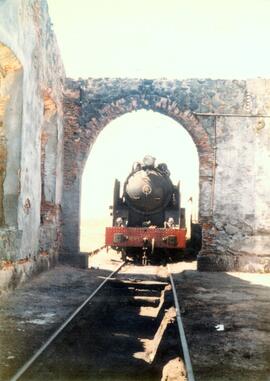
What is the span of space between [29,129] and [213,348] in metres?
5.13

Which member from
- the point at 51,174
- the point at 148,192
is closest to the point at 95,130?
the point at 51,174

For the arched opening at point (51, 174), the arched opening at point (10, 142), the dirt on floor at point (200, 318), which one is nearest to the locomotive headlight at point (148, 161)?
the arched opening at point (51, 174)

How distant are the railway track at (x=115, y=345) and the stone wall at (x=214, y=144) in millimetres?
4485

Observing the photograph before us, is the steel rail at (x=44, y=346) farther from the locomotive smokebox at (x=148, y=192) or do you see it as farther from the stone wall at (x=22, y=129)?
the locomotive smokebox at (x=148, y=192)

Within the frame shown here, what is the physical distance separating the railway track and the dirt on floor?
0.15 meters

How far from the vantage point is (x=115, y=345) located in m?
4.69

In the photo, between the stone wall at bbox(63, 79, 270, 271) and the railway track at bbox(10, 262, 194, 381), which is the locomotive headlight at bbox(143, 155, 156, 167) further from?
the railway track at bbox(10, 262, 194, 381)

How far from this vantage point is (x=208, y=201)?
37.4 ft

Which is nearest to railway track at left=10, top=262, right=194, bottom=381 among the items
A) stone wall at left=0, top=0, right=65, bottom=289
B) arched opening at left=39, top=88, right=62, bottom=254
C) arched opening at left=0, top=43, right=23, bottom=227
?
stone wall at left=0, top=0, right=65, bottom=289

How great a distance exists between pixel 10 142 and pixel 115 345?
392cm

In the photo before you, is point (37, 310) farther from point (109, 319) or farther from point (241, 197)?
point (241, 197)

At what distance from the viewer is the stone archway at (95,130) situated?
→ 11469mm

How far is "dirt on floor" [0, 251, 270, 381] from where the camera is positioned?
12.7 feet

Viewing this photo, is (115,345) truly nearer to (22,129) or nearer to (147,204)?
(22,129)
